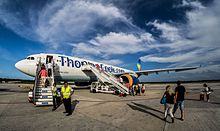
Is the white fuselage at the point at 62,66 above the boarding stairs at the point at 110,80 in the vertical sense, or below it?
above

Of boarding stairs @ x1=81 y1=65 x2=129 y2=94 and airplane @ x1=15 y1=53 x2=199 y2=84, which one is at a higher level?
airplane @ x1=15 y1=53 x2=199 y2=84

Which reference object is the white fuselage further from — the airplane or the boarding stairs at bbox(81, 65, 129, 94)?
the boarding stairs at bbox(81, 65, 129, 94)

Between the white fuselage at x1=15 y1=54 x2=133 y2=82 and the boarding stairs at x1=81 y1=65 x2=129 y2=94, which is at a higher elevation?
the white fuselage at x1=15 y1=54 x2=133 y2=82

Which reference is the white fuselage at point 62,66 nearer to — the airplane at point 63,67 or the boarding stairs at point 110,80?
the airplane at point 63,67

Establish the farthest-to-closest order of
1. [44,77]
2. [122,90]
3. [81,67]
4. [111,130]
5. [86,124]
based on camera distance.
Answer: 1. [81,67]
2. [122,90]
3. [44,77]
4. [86,124]
5. [111,130]

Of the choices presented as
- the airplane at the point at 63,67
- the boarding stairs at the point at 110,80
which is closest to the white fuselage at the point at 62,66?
the airplane at the point at 63,67

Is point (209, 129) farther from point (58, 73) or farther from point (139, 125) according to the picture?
point (58, 73)

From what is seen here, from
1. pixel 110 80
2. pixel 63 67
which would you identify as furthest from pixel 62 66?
pixel 110 80

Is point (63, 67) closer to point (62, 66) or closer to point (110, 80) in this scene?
point (62, 66)

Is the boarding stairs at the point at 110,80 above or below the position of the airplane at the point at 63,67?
below

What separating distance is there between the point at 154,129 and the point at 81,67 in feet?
56.0

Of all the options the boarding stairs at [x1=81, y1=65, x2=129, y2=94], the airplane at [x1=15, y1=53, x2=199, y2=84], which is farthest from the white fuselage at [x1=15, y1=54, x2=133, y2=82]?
the boarding stairs at [x1=81, y1=65, x2=129, y2=94]

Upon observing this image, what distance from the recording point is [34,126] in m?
5.28

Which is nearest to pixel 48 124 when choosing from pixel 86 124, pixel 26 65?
pixel 86 124
